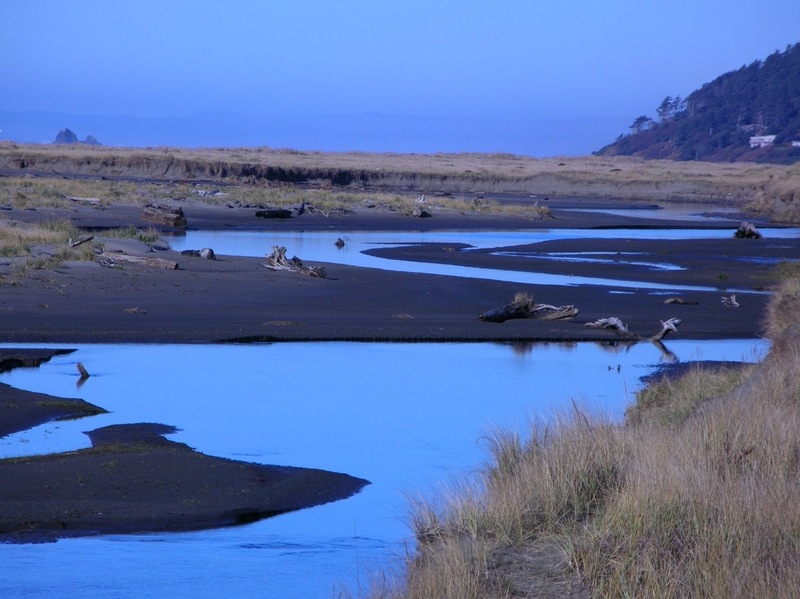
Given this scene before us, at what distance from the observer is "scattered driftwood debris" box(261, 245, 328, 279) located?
22.0 m

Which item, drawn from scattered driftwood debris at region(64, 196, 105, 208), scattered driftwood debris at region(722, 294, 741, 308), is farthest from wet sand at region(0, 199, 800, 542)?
scattered driftwood debris at region(64, 196, 105, 208)

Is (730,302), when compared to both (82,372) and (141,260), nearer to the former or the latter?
(141,260)

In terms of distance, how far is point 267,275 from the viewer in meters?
21.7

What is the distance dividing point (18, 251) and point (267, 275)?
4.71m

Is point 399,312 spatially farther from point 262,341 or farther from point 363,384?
point 363,384

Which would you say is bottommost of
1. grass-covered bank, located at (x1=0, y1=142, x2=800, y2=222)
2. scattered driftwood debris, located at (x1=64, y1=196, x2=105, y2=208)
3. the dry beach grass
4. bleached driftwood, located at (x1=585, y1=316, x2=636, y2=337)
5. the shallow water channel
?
the shallow water channel

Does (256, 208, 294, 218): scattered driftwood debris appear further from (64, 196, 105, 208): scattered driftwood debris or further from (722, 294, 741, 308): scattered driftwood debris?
(722, 294, 741, 308): scattered driftwood debris

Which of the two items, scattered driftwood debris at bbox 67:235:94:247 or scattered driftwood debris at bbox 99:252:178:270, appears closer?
scattered driftwood debris at bbox 99:252:178:270

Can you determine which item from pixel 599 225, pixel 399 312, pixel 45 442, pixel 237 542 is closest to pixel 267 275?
pixel 399 312

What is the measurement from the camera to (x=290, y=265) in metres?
22.5

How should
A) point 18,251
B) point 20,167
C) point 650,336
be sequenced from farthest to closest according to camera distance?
1. point 20,167
2. point 18,251
3. point 650,336

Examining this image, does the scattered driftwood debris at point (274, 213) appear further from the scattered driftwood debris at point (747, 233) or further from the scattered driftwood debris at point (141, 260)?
the scattered driftwood debris at point (141, 260)

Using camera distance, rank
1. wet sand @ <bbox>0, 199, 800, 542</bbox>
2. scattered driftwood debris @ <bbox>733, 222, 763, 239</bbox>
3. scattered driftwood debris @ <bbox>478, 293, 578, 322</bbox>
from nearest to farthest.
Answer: wet sand @ <bbox>0, 199, 800, 542</bbox>
scattered driftwood debris @ <bbox>478, 293, 578, 322</bbox>
scattered driftwood debris @ <bbox>733, 222, 763, 239</bbox>

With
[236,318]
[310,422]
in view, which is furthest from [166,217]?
[310,422]
